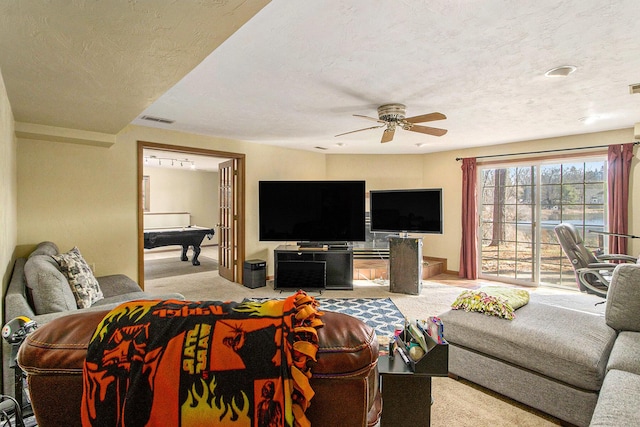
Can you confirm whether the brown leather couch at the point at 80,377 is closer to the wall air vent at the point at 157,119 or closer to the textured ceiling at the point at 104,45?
the textured ceiling at the point at 104,45

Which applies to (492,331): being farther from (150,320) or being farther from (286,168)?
(286,168)

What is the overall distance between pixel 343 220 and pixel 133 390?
175 inches

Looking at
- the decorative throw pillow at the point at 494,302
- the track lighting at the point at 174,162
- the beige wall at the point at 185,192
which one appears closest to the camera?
the decorative throw pillow at the point at 494,302

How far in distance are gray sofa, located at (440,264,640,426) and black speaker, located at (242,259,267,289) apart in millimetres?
3197

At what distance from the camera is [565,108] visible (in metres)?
3.50

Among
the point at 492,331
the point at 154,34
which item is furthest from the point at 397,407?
the point at 154,34

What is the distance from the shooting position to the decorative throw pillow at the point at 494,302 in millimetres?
2410

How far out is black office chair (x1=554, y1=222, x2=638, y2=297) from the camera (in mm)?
3446

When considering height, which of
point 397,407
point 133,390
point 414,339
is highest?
point 133,390

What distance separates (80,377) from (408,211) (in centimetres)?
482

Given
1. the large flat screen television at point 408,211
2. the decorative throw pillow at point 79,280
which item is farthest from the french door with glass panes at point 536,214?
the decorative throw pillow at point 79,280

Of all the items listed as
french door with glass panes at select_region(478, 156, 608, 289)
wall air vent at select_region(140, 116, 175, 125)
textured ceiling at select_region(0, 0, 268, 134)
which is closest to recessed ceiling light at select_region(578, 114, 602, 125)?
french door with glass panes at select_region(478, 156, 608, 289)

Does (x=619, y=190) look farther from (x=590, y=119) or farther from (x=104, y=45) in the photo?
(x=104, y=45)

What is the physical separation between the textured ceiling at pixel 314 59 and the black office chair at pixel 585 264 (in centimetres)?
142
